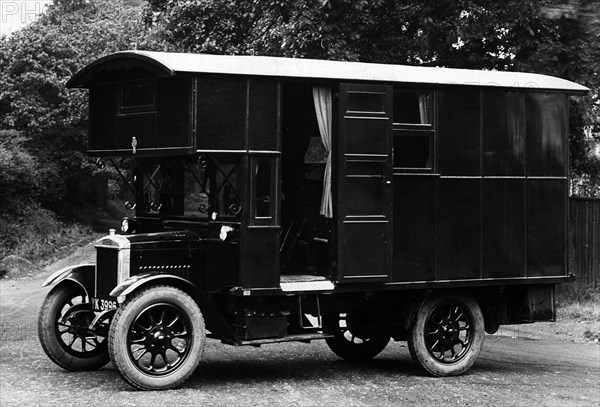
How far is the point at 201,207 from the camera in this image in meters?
11.8

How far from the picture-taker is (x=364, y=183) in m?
11.7

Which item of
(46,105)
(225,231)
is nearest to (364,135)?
(225,231)

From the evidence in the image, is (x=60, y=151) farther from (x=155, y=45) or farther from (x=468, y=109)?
(x=468, y=109)

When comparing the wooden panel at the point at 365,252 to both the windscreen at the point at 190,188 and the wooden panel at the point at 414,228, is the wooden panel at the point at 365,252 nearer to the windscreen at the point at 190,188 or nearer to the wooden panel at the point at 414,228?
the wooden panel at the point at 414,228

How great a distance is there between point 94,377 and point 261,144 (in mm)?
3181

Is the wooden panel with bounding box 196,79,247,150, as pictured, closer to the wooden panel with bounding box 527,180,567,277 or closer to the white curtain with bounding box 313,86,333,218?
the white curtain with bounding box 313,86,333,218

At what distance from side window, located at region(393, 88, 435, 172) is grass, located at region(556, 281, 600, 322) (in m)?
7.19

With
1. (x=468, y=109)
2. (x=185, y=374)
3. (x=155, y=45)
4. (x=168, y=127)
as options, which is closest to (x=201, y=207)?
(x=168, y=127)

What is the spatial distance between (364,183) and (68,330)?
3750mm

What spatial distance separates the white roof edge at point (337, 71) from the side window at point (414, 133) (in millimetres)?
239

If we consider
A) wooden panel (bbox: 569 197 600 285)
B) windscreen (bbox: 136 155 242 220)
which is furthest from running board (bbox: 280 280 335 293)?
wooden panel (bbox: 569 197 600 285)

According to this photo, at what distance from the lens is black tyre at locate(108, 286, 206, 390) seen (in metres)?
10.4

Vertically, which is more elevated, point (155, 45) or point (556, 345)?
point (155, 45)

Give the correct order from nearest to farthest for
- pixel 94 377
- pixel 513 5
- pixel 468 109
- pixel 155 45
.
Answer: pixel 94 377 < pixel 468 109 < pixel 513 5 < pixel 155 45
